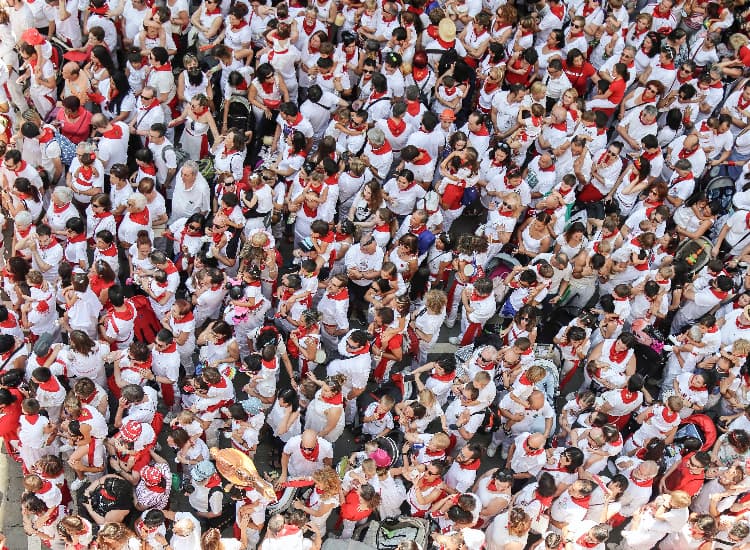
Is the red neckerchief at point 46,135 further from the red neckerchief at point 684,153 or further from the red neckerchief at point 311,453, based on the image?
the red neckerchief at point 684,153

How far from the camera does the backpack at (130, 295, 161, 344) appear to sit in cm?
1012

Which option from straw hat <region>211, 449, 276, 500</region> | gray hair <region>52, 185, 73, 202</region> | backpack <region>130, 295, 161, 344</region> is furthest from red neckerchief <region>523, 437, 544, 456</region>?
gray hair <region>52, 185, 73, 202</region>

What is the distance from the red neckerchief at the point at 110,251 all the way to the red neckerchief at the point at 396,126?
4224 mm

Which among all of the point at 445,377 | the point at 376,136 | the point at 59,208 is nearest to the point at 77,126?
the point at 59,208

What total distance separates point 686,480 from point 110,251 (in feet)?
23.3

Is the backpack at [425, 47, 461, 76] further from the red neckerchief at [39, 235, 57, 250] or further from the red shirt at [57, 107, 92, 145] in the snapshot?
the red neckerchief at [39, 235, 57, 250]

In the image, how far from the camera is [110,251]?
10023mm

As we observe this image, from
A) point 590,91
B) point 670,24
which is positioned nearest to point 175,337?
point 590,91

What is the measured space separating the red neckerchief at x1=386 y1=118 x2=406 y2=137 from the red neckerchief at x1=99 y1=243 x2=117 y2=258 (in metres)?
4.22

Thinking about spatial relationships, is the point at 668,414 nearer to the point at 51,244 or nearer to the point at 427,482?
the point at 427,482

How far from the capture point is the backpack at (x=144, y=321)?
1012 centimetres

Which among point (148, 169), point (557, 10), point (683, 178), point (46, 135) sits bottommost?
point (148, 169)

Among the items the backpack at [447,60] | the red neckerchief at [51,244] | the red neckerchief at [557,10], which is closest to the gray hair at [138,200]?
the red neckerchief at [51,244]

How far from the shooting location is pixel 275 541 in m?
8.17
